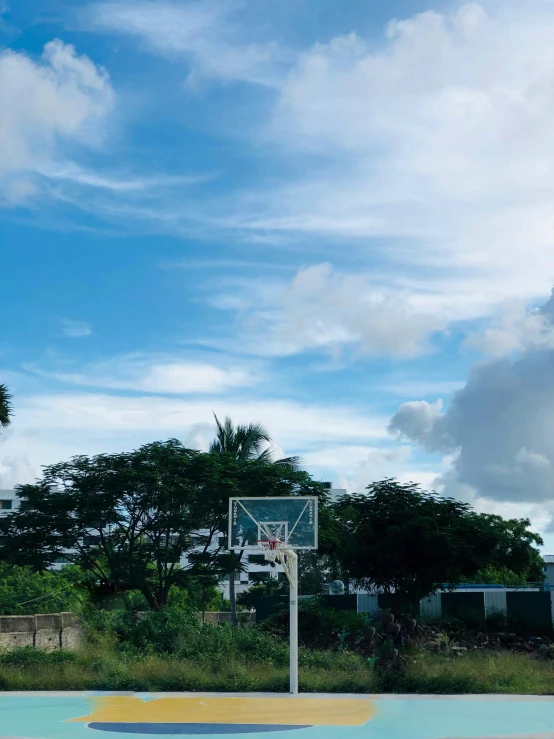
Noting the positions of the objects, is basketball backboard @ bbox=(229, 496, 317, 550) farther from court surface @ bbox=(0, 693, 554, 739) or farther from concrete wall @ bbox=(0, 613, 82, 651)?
concrete wall @ bbox=(0, 613, 82, 651)

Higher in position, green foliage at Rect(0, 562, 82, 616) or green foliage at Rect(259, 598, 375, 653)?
green foliage at Rect(0, 562, 82, 616)

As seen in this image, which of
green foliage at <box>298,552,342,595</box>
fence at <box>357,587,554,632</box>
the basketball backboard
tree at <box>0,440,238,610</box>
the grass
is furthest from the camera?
green foliage at <box>298,552,342,595</box>

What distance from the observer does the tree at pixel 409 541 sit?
1431 inches

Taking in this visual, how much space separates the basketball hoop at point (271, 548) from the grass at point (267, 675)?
2.83 metres

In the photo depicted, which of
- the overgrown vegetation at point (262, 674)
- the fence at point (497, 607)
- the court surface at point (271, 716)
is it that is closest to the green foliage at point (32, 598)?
the overgrown vegetation at point (262, 674)

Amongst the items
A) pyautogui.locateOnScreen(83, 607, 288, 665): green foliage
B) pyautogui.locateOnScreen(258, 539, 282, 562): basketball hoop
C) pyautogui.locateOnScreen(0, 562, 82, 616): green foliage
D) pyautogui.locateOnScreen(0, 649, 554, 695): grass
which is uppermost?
pyautogui.locateOnScreen(258, 539, 282, 562): basketball hoop

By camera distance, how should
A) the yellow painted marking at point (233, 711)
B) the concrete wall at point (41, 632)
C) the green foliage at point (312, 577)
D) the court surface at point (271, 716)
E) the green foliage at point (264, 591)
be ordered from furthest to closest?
the green foliage at point (312, 577) < the green foliage at point (264, 591) < the concrete wall at point (41, 632) < the yellow painted marking at point (233, 711) < the court surface at point (271, 716)

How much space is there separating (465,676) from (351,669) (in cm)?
297

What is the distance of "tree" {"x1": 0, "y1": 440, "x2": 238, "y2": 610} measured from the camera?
1478 inches

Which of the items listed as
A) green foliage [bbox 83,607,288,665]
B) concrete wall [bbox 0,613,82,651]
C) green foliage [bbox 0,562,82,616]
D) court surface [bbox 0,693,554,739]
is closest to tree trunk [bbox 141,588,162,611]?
green foliage [bbox 0,562,82,616]

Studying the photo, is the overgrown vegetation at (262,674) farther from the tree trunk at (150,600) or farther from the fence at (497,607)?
the tree trunk at (150,600)

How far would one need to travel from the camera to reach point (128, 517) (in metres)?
38.4

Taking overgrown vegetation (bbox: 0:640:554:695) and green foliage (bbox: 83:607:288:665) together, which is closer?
overgrown vegetation (bbox: 0:640:554:695)

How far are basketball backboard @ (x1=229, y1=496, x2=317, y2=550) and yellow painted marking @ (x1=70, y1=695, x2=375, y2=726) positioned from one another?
12.7ft
